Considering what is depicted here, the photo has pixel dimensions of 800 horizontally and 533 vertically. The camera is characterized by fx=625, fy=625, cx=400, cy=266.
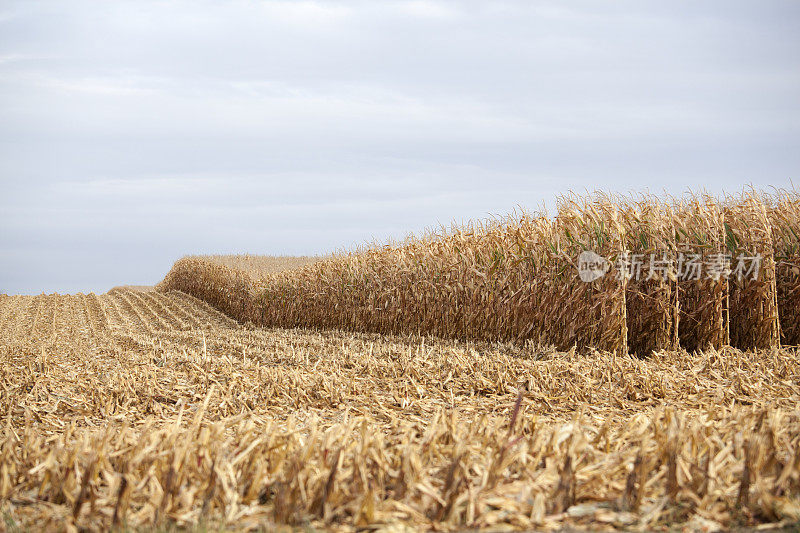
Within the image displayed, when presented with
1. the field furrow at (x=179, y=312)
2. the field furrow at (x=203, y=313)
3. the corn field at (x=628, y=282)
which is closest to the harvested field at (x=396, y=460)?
the corn field at (x=628, y=282)

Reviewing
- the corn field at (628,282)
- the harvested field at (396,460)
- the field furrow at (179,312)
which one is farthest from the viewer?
the field furrow at (179,312)

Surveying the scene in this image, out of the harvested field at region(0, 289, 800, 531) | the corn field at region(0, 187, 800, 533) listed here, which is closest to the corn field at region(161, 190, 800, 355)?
the corn field at region(0, 187, 800, 533)

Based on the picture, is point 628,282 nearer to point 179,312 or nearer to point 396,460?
point 396,460

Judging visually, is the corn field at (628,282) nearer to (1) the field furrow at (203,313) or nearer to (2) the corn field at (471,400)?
(2) the corn field at (471,400)

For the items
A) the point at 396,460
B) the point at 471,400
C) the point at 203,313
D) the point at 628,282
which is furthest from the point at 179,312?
the point at 396,460

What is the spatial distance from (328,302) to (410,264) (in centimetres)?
318

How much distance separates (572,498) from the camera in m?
3.08

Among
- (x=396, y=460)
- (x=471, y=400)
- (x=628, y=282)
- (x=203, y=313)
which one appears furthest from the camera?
(x=203, y=313)

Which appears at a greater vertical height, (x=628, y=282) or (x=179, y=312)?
(x=628, y=282)

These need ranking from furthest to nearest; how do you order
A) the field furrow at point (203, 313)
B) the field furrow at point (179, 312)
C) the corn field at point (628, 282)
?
the field furrow at point (203, 313), the field furrow at point (179, 312), the corn field at point (628, 282)

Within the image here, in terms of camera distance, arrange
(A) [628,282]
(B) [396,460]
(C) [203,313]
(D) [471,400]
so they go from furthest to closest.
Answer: (C) [203,313]
(A) [628,282]
(D) [471,400]
(B) [396,460]

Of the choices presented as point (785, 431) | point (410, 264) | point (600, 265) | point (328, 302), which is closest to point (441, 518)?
point (785, 431)

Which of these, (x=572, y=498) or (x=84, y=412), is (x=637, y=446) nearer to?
(x=572, y=498)

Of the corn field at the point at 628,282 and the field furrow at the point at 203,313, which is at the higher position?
the corn field at the point at 628,282
